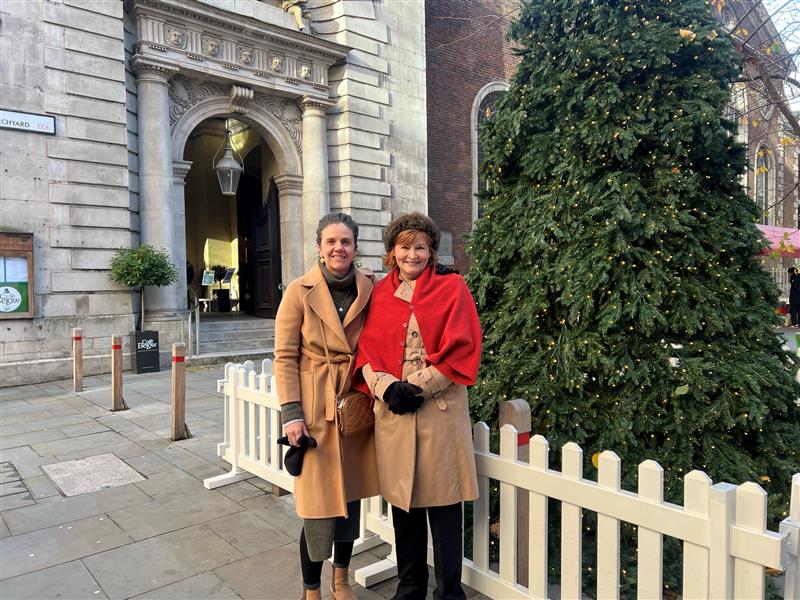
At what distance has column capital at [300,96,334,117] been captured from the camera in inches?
544

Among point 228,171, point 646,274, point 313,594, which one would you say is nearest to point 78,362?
point 228,171

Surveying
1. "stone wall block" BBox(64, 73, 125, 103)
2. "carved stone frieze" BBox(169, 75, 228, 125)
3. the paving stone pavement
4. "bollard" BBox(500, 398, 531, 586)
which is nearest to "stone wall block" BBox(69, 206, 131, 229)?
"stone wall block" BBox(64, 73, 125, 103)

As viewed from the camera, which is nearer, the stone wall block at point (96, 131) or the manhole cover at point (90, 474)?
the manhole cover at point (90, 474)

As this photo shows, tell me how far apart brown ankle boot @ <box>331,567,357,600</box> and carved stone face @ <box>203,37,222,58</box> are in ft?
39.5

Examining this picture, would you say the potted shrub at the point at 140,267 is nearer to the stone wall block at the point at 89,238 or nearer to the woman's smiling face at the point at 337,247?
the stone wall block at the point at 89,238

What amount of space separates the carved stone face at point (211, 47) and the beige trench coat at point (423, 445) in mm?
11734

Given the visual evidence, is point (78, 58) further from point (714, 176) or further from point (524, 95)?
point (714, 176)

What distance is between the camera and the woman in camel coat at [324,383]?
2.63m

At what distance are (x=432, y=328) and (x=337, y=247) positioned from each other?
0.62m

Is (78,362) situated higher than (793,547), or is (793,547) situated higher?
(793,547)

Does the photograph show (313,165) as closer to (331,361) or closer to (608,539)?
(331,361)

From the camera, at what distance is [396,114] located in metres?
15.5

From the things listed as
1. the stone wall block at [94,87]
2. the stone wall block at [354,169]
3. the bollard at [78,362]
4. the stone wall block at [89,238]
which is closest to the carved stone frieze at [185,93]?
the stone wall block at [94,87]

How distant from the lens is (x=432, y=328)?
247 centimetres
